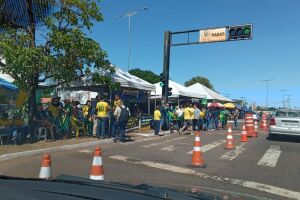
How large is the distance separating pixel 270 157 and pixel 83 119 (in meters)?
8.57

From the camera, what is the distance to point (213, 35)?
1073 inches

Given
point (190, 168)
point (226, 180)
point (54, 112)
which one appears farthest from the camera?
point (54, 112)

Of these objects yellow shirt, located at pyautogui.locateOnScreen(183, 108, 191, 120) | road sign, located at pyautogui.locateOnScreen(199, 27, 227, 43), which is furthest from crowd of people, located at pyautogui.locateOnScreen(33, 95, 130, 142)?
road sign, located at pyautogui.locateOnScreen(199, 27, 227, 43)

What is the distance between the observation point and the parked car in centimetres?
1975

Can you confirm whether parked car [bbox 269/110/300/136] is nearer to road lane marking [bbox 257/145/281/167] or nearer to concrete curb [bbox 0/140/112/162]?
road lane marking [bbox 257/145/281/167]

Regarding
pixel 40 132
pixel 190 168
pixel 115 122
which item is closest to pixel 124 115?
pixel 115 122

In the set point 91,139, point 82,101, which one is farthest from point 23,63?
point 82,101

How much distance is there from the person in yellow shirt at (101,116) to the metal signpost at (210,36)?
25.5 feet

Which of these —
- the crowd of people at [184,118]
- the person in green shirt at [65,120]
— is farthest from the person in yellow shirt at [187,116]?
the person in green shirt at [65,120]

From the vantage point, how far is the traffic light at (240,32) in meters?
25.9

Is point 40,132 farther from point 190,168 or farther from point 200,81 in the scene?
point 200,81

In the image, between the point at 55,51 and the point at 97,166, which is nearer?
the point at 97,166

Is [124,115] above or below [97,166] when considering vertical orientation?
above

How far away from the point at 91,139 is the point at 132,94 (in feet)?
23.5
